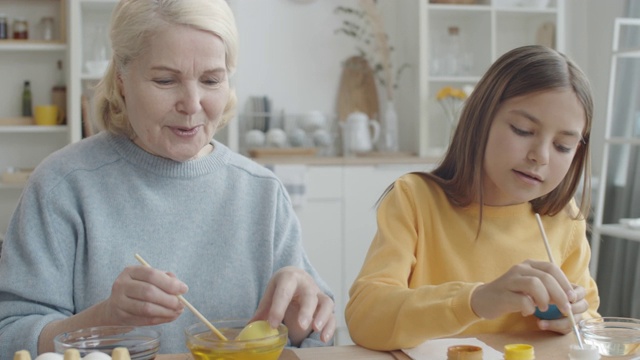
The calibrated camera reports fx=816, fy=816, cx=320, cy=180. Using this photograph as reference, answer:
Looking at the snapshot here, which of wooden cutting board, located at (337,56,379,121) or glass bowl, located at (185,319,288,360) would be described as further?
wooden cutting board, located at (337,56,379,121)

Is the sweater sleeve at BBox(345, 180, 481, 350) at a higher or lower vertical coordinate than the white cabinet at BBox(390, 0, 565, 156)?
lower

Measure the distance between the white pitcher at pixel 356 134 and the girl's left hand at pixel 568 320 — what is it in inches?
120

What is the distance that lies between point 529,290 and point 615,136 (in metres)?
3.09

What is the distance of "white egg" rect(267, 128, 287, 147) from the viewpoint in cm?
432

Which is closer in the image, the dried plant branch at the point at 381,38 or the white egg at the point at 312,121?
the white egg at the point at 312,121

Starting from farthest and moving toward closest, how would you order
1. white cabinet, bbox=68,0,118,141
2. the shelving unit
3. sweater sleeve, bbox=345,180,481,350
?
white cabinet, bbox=68,0,118,141 < the shelving unit < sweater sleeve, bbox=345,180,481,350

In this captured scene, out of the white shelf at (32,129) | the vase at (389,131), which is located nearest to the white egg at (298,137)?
the vase at (389,131)

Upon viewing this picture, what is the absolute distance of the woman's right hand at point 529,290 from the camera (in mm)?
1197

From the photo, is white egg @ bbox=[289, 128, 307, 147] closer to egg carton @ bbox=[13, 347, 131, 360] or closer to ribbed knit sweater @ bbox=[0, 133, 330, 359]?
ribbed knit sweater @ bbox=[0, 133, 330, 359]

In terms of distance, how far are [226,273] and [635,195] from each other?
290cm

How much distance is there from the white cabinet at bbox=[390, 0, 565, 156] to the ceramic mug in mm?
1928

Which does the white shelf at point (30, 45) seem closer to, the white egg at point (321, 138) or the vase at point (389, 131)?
the white egg at point (321, 138)

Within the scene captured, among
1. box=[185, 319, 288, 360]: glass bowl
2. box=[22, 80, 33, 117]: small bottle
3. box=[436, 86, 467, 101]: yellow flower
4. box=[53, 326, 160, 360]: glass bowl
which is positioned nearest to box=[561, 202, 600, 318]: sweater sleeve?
box=[185, 319, 288, 360]: glass bowl

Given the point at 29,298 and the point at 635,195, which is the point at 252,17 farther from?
the point at 29,298
